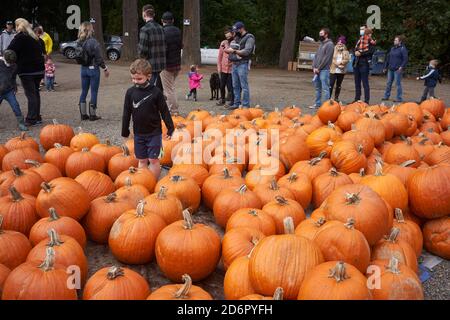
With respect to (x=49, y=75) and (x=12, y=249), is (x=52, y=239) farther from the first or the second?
(x=49, y=75)

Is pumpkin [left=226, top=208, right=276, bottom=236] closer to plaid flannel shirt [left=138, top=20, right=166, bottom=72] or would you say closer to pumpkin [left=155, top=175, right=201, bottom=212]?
pumpkin [left=155, top=175, right=201, bottom=212]

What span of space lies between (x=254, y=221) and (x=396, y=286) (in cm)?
119

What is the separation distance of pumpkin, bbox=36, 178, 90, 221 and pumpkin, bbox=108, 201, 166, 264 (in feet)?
1.29

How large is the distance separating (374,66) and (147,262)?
20956 mm

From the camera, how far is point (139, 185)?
397 centimetres

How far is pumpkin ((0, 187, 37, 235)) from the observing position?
10.9 ft

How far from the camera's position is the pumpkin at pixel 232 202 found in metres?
3.76

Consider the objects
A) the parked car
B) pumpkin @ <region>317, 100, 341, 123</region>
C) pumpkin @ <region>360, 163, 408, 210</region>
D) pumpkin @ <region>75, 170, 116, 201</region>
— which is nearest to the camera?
pumpkin @ <region>360, 163, 408, 210</region>

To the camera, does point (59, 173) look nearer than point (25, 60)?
Yes

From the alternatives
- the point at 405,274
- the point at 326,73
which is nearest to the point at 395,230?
the point at 405,274

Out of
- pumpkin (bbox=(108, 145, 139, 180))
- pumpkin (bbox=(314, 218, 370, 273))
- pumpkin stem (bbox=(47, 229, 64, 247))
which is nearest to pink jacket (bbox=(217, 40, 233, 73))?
pumpkin (bbox=(108, 145, 139, 180))

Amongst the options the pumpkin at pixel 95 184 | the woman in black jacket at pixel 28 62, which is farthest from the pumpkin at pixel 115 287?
the woman in black jacket at pixel 28 62

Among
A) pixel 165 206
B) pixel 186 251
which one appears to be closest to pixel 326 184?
pixel 165 206
